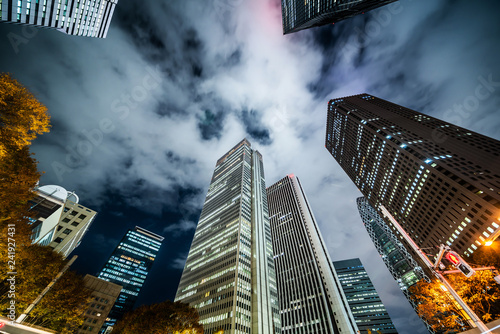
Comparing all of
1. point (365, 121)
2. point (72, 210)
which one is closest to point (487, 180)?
point (365, 121)

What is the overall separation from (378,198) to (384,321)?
86.8m

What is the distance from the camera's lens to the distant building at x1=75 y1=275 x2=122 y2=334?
65000 mm

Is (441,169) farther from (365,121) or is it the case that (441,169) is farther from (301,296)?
(301,296)

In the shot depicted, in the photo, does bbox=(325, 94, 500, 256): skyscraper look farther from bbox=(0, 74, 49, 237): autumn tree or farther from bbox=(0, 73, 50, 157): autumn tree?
bbox=(0, 73, 50, 157): autumn tree

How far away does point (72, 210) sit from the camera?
187 feet

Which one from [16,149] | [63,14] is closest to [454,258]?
[16,149]

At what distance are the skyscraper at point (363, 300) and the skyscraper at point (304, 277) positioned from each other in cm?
5191

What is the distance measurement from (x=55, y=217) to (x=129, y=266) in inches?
4655

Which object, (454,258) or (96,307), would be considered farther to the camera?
(96,307)

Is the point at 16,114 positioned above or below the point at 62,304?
above

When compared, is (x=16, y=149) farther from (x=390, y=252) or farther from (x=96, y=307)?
(x=390, y=252)

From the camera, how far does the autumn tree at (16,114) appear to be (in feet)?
47.6

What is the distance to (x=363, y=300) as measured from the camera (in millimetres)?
137875

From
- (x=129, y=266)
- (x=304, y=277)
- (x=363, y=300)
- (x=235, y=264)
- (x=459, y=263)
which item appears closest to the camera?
(x=459, y=263)
